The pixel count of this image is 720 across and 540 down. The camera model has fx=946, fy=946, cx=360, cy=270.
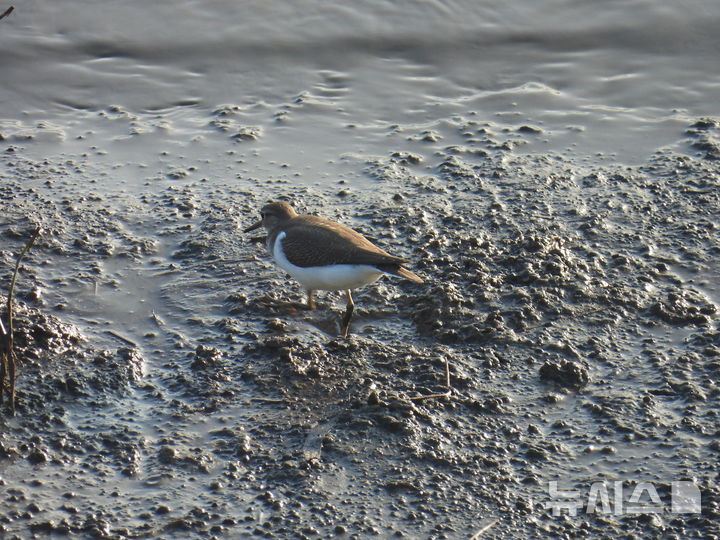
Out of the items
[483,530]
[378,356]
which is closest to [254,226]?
[378,356]

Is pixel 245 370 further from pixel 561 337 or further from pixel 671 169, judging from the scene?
pixel 671 169

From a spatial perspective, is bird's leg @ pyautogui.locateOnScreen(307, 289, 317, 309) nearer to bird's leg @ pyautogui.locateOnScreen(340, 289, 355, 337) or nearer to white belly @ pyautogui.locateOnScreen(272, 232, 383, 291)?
white belly @ pyautogui.locateOnScreen(272, 232, 383, 291)

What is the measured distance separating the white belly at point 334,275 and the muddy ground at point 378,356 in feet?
0.90

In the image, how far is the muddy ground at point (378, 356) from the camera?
4551mm

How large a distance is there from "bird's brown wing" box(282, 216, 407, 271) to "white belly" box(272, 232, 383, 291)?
32mm

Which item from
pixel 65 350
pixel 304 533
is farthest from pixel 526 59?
pixel 304 533

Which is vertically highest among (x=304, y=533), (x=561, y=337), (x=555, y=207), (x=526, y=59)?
(x=526, y=59)

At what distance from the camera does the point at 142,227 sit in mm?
7156

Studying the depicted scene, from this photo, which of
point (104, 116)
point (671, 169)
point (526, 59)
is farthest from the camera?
point (526, 59)

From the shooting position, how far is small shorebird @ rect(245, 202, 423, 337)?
5.82 metres

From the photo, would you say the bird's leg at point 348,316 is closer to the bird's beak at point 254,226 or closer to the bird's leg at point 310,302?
the bird's leg at point 310,302

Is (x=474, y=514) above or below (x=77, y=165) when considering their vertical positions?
below

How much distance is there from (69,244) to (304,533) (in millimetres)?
3437

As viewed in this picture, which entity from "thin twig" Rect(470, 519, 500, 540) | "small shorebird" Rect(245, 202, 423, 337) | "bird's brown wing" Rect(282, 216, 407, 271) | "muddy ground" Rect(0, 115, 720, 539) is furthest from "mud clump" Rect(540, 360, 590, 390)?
"thin twig" Rect(470, 519, 500, 540)
